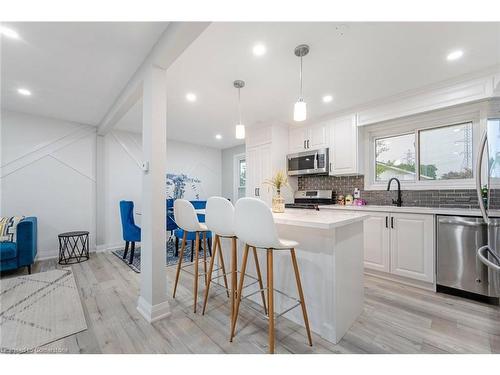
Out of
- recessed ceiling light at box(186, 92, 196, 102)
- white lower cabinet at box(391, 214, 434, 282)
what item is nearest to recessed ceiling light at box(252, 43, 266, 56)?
recessed ceiling light at box(186, 92, 196, 102)

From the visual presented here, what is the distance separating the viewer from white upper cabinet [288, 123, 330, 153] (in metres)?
3.67

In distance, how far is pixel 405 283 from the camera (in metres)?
2.61

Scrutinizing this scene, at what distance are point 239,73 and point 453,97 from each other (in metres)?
2.45

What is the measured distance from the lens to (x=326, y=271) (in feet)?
5.22

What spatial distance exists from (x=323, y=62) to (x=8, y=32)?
2657 mm

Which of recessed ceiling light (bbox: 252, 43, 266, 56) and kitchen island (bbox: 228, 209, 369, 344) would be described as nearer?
kitchen island (bbox: 228, 209, 369, 344)

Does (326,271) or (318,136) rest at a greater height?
(318,136)

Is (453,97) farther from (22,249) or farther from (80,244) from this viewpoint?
(80,244)

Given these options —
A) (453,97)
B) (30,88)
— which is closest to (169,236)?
(30,88)

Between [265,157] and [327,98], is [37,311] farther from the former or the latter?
[327,98]

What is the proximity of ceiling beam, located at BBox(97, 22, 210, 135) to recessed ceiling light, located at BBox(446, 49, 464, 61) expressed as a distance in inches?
86.8

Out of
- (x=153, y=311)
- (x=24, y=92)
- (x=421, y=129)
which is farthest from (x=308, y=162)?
(x=24, y=92)

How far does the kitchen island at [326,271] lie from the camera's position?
156 cm

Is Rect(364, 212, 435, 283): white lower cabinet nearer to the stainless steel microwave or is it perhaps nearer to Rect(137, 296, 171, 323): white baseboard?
the stainless steel microwave
